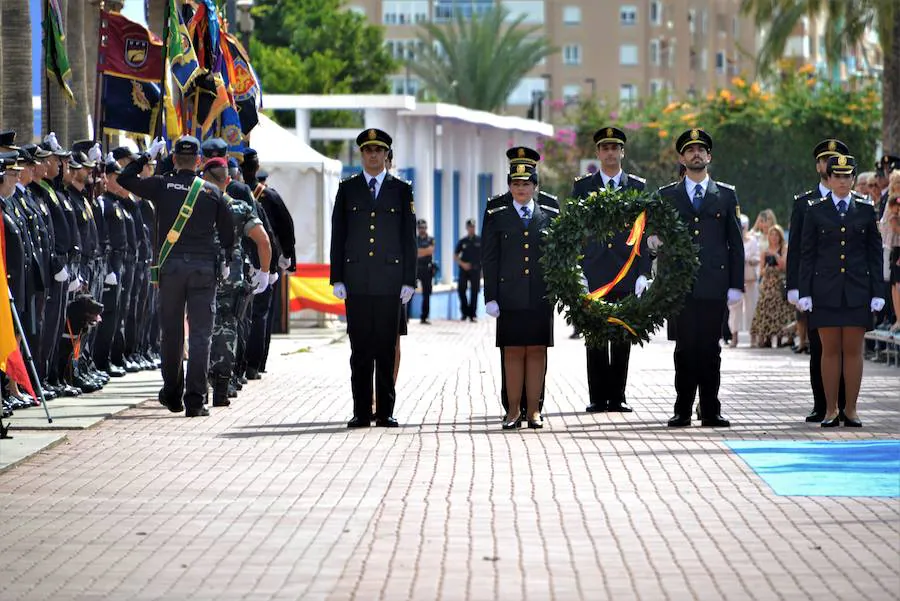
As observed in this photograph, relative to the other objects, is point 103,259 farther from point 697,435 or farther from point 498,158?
point 498,158

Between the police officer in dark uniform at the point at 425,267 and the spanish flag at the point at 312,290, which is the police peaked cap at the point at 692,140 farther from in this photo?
the police officer in dark uniform at the point at 425,267

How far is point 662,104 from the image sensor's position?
274 feet

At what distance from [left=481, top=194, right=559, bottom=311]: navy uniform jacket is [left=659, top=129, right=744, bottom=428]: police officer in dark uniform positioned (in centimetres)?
93

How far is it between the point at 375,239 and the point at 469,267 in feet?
83.5

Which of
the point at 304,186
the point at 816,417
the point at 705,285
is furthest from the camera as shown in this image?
the point at 304,186

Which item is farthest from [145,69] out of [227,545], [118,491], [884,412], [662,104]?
[662,104]

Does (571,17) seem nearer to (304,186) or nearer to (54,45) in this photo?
(304,186)

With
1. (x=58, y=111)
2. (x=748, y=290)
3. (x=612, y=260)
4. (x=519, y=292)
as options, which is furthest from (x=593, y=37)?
(x=519, y=292)

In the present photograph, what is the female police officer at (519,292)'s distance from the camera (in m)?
15.9

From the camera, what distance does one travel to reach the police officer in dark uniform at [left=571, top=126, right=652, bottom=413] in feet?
56.5

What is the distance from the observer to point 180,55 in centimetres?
2231

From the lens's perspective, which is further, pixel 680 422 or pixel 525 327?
pixel 680 422

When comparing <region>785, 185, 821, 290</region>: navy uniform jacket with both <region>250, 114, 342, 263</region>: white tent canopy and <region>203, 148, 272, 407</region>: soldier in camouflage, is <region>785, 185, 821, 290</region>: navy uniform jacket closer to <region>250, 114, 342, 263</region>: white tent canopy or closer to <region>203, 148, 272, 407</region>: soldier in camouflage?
<region>203, 148, 272, 407</region>: soldier in camouflage

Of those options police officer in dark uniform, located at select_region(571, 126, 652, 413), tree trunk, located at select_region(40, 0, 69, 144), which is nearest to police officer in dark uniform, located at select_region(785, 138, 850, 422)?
police officer in dark uniform, located at select_region(571, 126, 652, 413)
